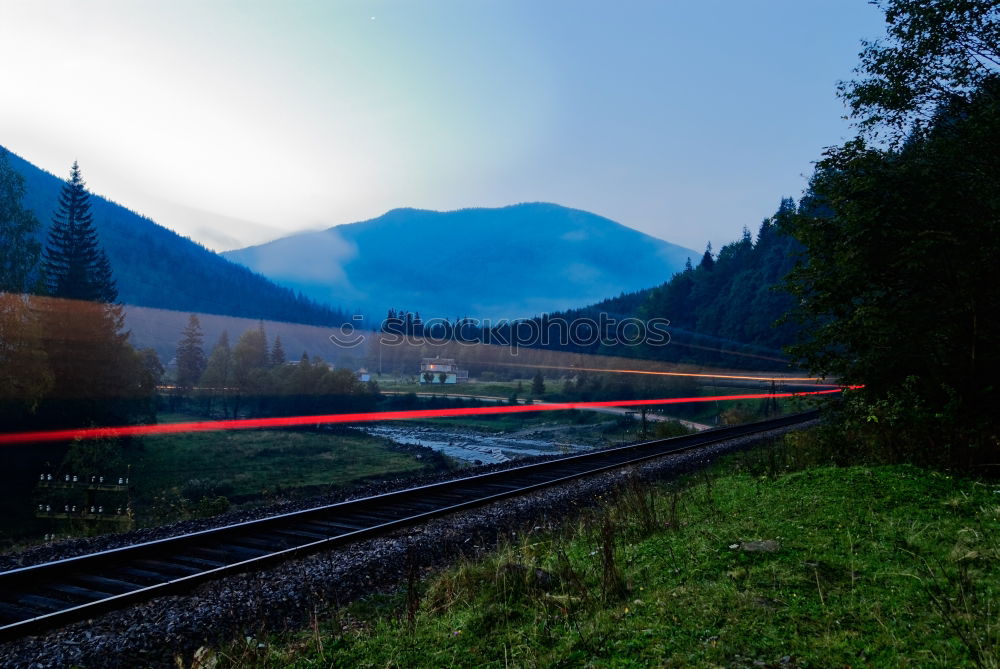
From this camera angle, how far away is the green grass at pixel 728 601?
4.14 metres

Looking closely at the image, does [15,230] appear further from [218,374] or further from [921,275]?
[921,275]

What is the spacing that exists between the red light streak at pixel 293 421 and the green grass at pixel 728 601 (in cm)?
3969

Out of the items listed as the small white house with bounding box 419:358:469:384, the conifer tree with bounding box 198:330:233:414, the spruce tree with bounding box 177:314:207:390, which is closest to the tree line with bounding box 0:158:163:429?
the conifer tree with bounding box 198:330:233:414

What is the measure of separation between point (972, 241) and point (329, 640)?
1249cm

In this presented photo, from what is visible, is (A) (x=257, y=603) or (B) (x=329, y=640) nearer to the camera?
(B) (x=329, y=640)

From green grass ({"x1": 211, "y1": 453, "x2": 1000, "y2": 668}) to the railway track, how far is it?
2157mm

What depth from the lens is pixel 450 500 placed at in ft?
41.7

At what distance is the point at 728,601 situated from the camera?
500cm

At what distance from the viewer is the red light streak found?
40.2 metres

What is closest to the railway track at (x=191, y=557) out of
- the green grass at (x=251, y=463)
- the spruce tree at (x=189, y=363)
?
the green grass at (x=251, y=463)

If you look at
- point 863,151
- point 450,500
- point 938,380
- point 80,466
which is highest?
point 863,151

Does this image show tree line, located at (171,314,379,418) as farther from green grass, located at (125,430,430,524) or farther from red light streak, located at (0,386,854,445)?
green grass, located at (125,430,430,524)

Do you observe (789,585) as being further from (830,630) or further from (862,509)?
(862,509)

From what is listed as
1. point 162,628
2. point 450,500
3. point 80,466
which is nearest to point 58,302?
point 80,466
